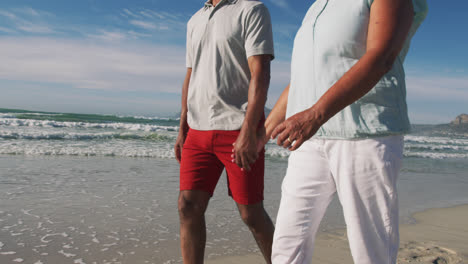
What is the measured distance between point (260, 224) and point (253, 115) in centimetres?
69

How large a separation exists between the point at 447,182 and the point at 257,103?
26.8ft

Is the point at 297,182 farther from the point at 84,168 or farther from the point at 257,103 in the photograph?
the point at 84,168

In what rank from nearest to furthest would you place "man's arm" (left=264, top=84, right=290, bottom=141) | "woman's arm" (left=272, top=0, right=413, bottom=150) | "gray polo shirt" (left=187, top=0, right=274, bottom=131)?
"woman's arm" (left=272, top=0, right=413, bottom=150) < "man's arm" (left=264, top=84, right=290, bottom=141) < "gray polo shirt" (left=187, top=0, right=274, bottom=131)

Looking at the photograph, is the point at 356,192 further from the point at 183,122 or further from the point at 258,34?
the point at 183,122

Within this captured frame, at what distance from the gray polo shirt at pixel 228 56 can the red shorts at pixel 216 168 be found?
0.07 m

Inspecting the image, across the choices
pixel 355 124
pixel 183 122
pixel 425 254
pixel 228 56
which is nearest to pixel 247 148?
pixel 228 56

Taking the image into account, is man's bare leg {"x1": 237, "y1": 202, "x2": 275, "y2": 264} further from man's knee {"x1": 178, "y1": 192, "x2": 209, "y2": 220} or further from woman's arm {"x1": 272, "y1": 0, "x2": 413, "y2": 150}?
woman's arm {"x1": 272, "y1": 0, "x2": 413, "y2": 150}

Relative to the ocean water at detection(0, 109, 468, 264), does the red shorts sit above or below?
above

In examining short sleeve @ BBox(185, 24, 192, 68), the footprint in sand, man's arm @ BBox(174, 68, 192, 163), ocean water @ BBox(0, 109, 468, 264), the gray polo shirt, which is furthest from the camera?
the footprint in sand

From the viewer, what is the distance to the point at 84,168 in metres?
7.57

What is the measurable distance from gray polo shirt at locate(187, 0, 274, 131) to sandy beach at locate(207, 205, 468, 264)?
56.4 inches

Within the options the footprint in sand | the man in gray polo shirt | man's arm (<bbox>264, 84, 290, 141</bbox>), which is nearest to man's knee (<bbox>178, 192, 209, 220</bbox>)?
the man in gray polo shirt

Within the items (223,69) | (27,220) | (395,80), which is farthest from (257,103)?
(27,220)

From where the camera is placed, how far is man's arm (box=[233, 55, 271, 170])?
227cm
